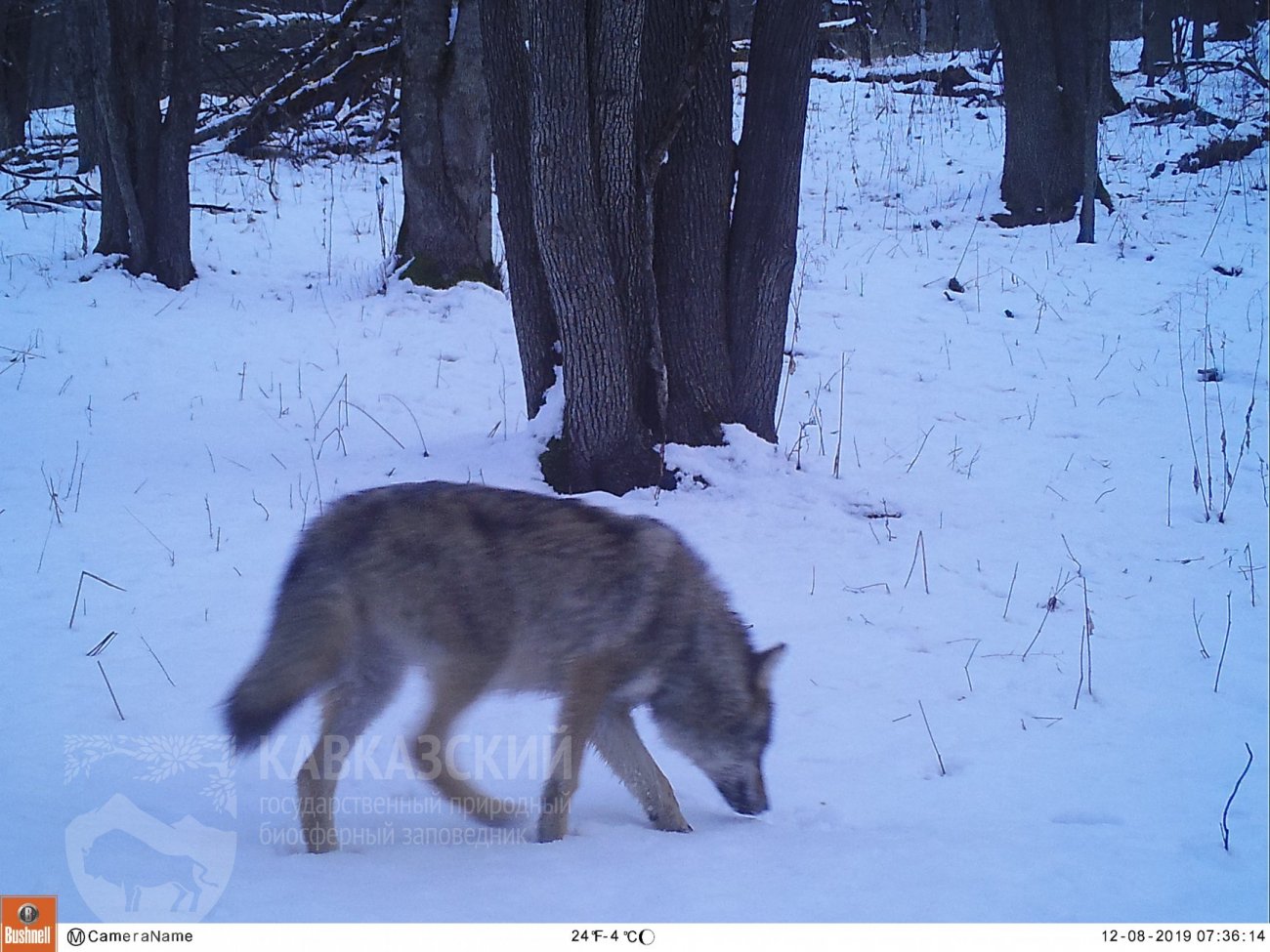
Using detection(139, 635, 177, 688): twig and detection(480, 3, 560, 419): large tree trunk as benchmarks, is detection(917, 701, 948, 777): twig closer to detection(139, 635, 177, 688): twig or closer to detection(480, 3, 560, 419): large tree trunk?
detection(139, 635, 177, 688): twig

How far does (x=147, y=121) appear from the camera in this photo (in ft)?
36.4

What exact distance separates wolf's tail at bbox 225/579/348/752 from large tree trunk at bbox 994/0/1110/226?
1281cm

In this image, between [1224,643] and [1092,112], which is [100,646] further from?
[1092,112]

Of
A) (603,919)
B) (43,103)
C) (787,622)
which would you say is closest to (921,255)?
(787,622)

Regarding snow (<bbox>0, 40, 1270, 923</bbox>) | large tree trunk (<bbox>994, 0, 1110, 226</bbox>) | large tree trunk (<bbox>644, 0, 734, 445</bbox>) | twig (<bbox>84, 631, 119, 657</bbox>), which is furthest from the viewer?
large tree trunk (<bbox>994, 0, 1110, 226</bbox>)

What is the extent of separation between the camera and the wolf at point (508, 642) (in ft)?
11.3

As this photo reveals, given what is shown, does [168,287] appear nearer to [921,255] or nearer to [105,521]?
[105,521]

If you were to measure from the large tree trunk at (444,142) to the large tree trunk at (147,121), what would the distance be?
2.29m

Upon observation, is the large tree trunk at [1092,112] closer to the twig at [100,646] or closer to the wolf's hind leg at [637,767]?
the wolf's hind leg at [637,767]

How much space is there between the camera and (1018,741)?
4.20 m

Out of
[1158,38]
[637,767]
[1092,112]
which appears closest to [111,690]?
[637,767]

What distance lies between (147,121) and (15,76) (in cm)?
1036

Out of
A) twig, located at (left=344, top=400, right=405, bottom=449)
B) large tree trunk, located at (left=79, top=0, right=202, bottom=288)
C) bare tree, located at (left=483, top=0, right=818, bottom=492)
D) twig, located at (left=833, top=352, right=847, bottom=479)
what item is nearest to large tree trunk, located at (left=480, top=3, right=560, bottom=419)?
bare tree, located at (left=483, top=0, right=818, bottom=492)

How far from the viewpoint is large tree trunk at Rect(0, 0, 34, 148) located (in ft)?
60.1
